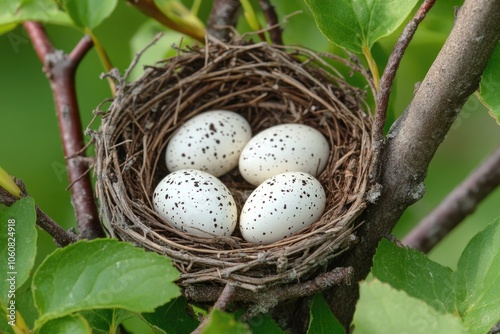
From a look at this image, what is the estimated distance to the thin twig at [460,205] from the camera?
161cm

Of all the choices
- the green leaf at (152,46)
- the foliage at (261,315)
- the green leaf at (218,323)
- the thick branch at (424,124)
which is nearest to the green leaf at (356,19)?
the foliage at (261,315)

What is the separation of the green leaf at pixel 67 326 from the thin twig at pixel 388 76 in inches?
20.4

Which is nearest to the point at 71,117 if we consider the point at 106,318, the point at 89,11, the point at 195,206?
the point at 89,11

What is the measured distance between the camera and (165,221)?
140 cm

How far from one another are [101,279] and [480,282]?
525 mm

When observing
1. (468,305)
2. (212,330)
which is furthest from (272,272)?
(212,330)

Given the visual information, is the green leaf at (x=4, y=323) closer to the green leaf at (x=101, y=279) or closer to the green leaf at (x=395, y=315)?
the green leaf at (x=101, y=279)

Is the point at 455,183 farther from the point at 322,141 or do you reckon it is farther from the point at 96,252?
the point at 96,252

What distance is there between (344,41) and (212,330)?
0.59 meters

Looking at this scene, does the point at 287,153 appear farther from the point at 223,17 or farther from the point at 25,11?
the point at 25,11

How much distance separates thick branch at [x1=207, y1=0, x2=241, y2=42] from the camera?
162cm

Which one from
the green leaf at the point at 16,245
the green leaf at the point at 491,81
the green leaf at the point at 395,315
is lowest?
the green leaf at the point at 16,245

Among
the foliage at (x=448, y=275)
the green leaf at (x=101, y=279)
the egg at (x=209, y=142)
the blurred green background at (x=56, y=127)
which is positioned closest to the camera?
the green leaf at (x=101, y=279)

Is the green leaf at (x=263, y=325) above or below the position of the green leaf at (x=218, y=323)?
below
